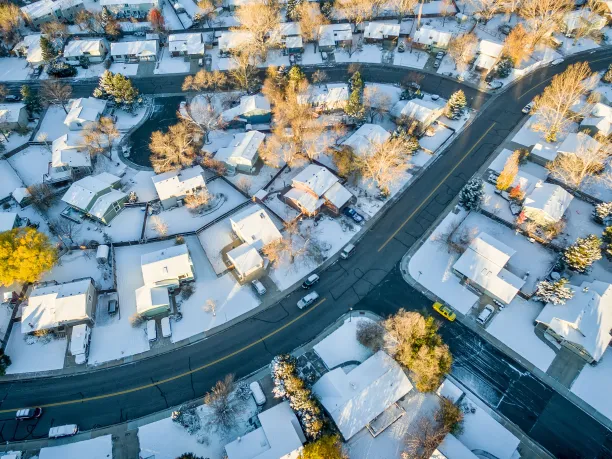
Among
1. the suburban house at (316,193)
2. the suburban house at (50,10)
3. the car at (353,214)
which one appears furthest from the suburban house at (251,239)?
→ the suburban house at (50,10)

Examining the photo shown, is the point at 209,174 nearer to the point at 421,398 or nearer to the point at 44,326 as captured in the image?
the point at 44,326

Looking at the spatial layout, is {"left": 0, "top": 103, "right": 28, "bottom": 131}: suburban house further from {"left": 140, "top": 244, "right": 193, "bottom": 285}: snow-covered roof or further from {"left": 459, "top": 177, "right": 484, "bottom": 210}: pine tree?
{"left": 459, "top": 177, "right": 484, "bottom": 210}: pine tree

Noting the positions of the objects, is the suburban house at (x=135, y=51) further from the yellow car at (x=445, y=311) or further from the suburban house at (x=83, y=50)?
the yellow car at (x=445, y=311)

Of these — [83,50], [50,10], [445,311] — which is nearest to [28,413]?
[445,311]

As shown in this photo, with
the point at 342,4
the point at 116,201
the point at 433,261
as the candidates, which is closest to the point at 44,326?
the point at 116,201

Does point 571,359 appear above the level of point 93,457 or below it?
below

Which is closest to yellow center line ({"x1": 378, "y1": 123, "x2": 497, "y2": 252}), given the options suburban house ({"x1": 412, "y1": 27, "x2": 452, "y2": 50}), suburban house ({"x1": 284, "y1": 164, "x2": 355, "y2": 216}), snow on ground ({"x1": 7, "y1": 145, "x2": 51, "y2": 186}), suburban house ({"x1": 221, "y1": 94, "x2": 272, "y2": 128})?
suburban house ({"x1": 284, "y1": 164, "x2": 355, "y2": 216})

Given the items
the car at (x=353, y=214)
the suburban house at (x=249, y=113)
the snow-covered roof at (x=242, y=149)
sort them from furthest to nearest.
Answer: the suburban house at (x=249, y=113) → the snow-covered roof at (x=242, y=149) → the car at (x=353, y=214)
